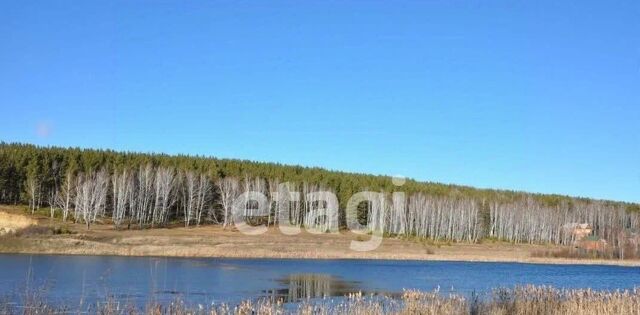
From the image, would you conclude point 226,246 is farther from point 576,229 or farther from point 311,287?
point 576,229

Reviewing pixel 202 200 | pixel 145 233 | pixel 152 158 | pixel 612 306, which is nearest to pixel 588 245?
pixel 202 200

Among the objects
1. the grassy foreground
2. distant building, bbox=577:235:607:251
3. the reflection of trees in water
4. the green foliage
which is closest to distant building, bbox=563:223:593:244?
the green foliage

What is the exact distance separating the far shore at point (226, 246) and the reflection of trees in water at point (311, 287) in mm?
25812

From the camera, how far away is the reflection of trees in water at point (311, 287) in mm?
30366

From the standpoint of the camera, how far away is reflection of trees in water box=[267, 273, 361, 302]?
99.6 feet

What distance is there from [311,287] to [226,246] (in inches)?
1478

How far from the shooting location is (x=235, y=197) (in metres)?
102

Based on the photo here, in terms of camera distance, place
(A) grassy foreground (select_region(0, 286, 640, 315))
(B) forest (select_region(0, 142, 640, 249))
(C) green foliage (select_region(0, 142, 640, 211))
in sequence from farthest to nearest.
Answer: (C) green foliage (select_region(0, 142, 640, 211)) < (B) forest (select_region(0, 142, 640, 249)) < (A) grassy foreground (select_region(0, 286, 640, 315))

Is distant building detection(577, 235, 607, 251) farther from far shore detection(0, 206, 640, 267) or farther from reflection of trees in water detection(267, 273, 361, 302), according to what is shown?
reflection of trees in water detection(267, 273, 361, 302)

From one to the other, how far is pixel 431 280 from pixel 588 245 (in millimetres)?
66715

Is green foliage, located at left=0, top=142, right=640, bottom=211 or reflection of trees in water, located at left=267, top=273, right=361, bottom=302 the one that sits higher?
green foliage, located at left=0, top=142, right=640, bottom=211

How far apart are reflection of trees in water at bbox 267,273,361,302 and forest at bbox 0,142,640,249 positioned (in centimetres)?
5005

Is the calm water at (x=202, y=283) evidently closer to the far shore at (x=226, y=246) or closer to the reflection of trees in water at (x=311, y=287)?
the reflection of trees in water at (x=311, y=287)

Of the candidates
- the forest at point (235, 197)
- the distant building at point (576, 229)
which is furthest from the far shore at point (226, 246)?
the distant building at point (576, 229)
